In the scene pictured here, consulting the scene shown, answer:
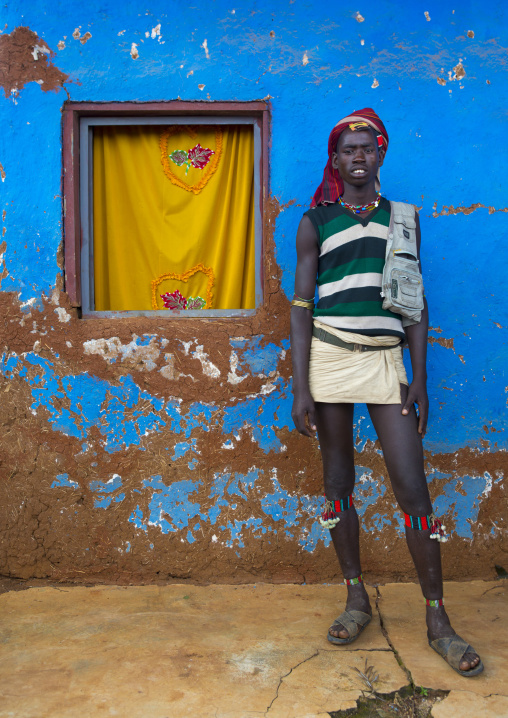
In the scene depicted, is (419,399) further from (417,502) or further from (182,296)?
(182,296)

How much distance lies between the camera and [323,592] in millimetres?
2994

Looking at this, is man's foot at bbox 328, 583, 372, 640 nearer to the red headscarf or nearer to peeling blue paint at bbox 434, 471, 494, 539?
peeling blue paint at bbox 434, 471, 494, 539

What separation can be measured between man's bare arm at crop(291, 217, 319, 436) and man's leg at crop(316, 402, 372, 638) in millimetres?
85

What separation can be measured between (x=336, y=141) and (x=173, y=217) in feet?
3.67

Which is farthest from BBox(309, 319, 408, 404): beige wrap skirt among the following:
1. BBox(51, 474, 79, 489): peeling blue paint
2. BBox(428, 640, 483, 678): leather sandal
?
BBox(51, 474, 79, 489): peeling blue paint

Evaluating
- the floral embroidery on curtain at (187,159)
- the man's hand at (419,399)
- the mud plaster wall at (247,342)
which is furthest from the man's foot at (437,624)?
the floral embroidery on curtain at (187,159)

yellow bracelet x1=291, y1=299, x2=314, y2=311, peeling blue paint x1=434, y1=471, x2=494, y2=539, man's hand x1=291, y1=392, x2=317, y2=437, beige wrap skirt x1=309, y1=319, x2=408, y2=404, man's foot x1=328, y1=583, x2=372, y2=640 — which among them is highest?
yellow bracelet x1=291, y1=299, x2=314, y2=311

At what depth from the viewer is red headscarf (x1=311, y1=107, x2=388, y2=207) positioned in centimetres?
244

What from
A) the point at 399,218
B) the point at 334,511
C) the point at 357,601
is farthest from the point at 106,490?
the point at 399,218

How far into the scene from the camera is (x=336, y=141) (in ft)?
8.12

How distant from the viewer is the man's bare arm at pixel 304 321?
7.89 feet

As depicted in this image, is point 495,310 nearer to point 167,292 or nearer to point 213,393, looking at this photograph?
point 213,393

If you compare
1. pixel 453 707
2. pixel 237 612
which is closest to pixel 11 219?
pixel 237 612

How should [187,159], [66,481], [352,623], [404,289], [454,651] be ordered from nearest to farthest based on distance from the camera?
[454,651] → [404,289] → [352,623] → [66,481] → [187,159]
